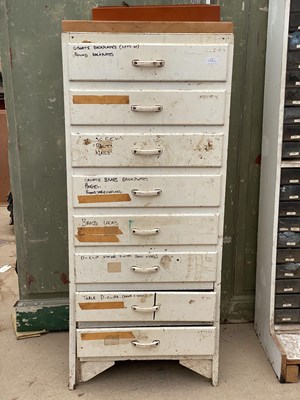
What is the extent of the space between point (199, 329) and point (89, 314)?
488 mm

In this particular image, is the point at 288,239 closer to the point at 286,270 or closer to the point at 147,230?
the point at 286,270

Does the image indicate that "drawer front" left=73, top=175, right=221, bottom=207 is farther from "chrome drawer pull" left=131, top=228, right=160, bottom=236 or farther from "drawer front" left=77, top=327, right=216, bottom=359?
"drawer front" left=77, top=327, right=216, bottom=359

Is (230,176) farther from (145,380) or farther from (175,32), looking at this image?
(145,380)

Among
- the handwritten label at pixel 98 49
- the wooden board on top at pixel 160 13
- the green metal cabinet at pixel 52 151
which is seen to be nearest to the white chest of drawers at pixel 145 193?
the handwritten label at pixel 98 49

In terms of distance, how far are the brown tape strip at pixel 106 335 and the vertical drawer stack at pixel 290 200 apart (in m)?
0.76

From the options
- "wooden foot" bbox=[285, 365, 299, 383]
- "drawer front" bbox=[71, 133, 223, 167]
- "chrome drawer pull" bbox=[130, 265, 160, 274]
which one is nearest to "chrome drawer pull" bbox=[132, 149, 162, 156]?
"drawer front" bbox=[71, 133, 223, 167]

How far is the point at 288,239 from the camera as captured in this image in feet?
7.43

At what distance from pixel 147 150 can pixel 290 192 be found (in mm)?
764

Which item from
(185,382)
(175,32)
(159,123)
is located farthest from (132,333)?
(175,32)

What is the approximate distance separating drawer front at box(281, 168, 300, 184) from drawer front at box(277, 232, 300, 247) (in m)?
0.26

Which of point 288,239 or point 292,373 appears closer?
point 292,373

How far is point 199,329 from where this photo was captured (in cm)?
208

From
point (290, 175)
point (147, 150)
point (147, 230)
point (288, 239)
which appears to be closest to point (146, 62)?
point (147, 150)

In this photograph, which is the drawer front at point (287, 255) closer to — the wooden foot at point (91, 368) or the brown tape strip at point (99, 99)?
the wooden foot at point (91, 368)
